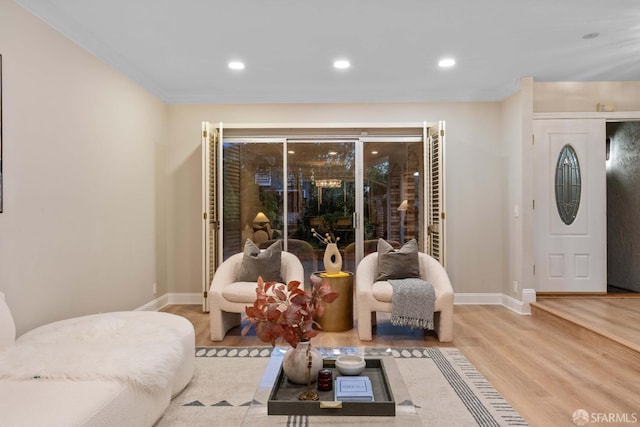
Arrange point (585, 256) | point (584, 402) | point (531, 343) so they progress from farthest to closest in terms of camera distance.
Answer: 1. point (585, 256)
2. point (531, 343)
3. point (584, 402)

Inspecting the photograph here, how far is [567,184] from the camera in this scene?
4.93 metres

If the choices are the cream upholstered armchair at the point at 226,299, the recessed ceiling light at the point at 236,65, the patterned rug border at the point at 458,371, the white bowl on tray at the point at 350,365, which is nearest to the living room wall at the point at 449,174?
the recessed ceiling light at the point at 236,65

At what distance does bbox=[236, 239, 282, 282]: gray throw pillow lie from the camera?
4129mm

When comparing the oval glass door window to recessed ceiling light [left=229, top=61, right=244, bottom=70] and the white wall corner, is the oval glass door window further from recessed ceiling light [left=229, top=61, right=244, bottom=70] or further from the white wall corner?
recessed ceiling light [left=229, top=61, right=244, bottom=70]

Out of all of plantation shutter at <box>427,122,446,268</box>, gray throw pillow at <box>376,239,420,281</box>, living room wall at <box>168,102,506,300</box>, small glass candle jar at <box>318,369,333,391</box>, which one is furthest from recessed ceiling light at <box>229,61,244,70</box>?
small glass candle jar at <box>318,369,333,391</box>

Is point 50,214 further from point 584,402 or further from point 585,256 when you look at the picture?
point 585,256

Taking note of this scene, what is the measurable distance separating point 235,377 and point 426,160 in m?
3.36

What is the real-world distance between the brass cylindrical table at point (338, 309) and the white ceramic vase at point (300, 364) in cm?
200

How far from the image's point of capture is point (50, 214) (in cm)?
308

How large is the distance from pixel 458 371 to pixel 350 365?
1.36m

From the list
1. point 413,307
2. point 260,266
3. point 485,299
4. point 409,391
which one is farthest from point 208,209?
point 485,299

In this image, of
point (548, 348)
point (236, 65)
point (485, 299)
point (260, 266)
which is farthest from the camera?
point (485, 299)

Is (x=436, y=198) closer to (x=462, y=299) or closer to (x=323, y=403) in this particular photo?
(x=462, y=299)

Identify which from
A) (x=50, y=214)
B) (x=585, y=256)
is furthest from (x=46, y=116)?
(x=585, y=256)
